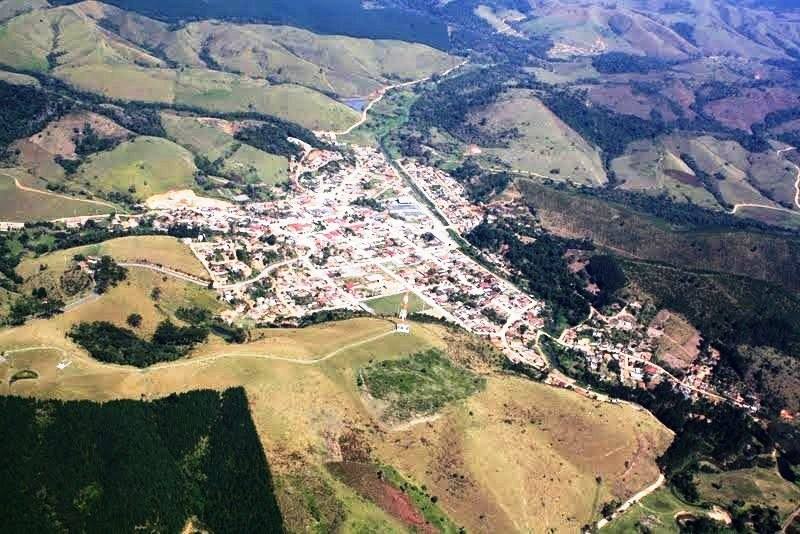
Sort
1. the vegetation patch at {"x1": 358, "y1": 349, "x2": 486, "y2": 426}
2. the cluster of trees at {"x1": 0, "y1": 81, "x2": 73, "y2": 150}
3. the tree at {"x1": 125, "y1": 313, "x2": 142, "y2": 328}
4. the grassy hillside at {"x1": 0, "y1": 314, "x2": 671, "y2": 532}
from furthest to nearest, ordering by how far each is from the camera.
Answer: the cluster of trees at {"x1": 0, "y1": 81, "x2": 73, "y2": 150} → the tree at {"x1": 125, "y1": 313, "x2": 142, "y2": 328} → the vegetation patch at {"x1": 358, "y1": 349, "x2": 486, "y2": 426} → the grassy hillside at {"x1": 0, "y1": 314, "x2": 671, "y2": 532}

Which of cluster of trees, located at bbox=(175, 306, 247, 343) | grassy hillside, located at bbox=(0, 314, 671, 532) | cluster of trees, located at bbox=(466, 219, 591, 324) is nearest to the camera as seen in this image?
grassy hillside, located at bbox=(0, 314, 671, 532)

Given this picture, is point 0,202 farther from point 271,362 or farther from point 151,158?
point 271,362

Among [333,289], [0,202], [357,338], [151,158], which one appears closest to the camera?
[357,338]

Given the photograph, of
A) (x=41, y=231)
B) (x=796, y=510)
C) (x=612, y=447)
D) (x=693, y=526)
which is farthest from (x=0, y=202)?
(x=796, y=510)

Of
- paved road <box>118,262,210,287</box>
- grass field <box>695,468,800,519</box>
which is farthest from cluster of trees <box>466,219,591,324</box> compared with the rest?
paved road <box>118,262,210,287</box>

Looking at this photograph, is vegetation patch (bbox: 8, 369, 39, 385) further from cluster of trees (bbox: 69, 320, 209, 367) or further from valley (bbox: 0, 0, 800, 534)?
cluster of trees (bbox: 69, 320, 209, 367)

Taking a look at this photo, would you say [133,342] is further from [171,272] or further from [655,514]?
[655,514]

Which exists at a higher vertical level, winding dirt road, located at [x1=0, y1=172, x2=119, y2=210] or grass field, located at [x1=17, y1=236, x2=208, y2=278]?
grass field, located at [x1=17, y1=236, x2=208, y2=278]
